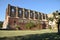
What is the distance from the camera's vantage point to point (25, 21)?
5406 centimetres

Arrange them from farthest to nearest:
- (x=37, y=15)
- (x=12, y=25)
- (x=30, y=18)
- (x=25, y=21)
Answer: (x=37, y=15) < (x=30, y=18) < (x=25, y=21) < (x=12, y=25)

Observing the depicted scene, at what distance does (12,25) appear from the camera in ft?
165

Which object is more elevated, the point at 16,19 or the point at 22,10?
the point at 22,10

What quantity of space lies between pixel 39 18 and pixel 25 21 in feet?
36.4

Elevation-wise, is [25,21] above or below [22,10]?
below

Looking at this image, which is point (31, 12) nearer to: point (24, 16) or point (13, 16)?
point (24, 16)

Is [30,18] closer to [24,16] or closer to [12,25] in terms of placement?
[24,16]

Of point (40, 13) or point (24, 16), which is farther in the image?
point (40, 13)

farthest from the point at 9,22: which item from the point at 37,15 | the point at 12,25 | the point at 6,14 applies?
the point at 37,15

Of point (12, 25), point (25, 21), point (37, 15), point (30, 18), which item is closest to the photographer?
point (12, 25)

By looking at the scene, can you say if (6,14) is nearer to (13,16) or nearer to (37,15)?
(13,16)

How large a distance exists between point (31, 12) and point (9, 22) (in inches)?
525

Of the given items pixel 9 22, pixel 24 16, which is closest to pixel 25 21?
pixel 24 16

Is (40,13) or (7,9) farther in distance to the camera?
(40,13)
